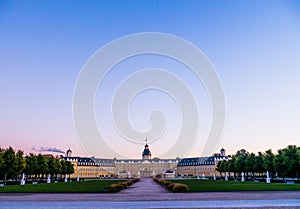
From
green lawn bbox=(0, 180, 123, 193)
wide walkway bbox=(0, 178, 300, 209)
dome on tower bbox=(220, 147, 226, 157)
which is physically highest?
dome on tower bbox=(220, 147, 226, 157)

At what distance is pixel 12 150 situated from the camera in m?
63.6

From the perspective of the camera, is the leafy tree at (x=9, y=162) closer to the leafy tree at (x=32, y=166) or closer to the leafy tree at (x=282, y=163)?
the leafy tree at (x=32, y=166)

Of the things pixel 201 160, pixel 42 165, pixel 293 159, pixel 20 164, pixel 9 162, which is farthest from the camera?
pixel 201 160

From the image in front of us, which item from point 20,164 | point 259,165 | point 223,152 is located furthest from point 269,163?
point 223,152

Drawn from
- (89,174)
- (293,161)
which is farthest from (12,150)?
(89,174)

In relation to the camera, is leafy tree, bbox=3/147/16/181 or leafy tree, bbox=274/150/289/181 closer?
leafy tree, bbox=274/150/289/181

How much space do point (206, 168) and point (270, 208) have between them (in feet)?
555

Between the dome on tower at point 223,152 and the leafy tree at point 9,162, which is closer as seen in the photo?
the leafy tree at point 9,162

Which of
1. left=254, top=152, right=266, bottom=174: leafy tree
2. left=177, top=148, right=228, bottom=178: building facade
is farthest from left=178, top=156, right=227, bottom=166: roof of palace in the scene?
left=254, top=152, right=266, bottom=174: leafy tree

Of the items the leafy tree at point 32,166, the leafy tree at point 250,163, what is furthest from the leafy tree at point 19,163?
the leafy tree at point 250,163

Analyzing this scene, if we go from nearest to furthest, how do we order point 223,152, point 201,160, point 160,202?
point 160,202, point 223,152, point 201,160

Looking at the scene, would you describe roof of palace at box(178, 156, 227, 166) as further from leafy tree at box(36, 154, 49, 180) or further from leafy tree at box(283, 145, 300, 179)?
leafy tree at box(283, 145, 300, 179)

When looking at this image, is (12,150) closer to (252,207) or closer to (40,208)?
(40,208)

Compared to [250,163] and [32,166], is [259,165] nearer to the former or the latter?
[250,163]
